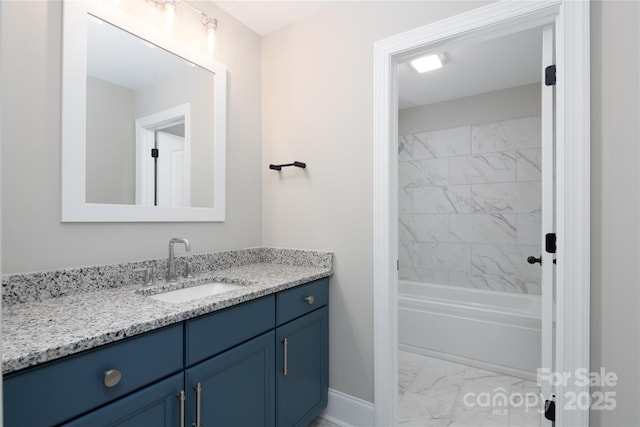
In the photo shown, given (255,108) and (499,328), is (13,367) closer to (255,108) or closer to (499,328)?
(255,108)

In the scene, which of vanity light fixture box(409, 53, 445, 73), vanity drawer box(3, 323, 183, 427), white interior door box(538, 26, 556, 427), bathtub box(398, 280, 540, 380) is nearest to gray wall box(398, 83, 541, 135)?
vanity light fixture box(409, 53, 445, 73)

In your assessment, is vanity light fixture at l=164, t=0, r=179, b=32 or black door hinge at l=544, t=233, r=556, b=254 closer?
black door hinge at l=544, t=233, r=556, b=254

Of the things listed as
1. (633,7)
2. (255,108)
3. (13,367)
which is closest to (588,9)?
(633,7)

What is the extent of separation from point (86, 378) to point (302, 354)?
41.1 inches

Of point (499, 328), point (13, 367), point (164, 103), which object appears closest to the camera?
point (13, 367)

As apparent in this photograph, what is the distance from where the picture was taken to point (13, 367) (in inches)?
30.8

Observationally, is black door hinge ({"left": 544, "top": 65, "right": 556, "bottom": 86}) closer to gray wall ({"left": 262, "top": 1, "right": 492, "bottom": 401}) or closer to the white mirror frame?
gray wall ({"left": 262, "top": 1, "right": 492, "bottom": 401})

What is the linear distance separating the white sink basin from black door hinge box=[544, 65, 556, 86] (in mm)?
1729

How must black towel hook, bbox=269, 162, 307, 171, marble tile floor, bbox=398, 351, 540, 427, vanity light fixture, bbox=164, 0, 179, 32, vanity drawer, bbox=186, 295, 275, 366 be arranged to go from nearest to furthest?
vanity drawer, bbox=186, 295, 275, 366, vanity light fixture, bbox=164, 0, 179, 32, marble tile floor, bbox=398, 351, 540, 427, black towel hook, bbox=269, 162, 307, 171

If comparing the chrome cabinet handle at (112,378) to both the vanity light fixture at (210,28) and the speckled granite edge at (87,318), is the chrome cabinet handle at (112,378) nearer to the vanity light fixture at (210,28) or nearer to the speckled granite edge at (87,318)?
the speckled granite edge at (87,318)

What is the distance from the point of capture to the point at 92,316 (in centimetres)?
108

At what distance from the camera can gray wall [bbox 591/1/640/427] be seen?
4.26 feet

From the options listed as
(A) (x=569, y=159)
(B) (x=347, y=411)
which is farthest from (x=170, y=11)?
(B) (x=347, y=411)

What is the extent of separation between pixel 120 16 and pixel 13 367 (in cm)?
151
